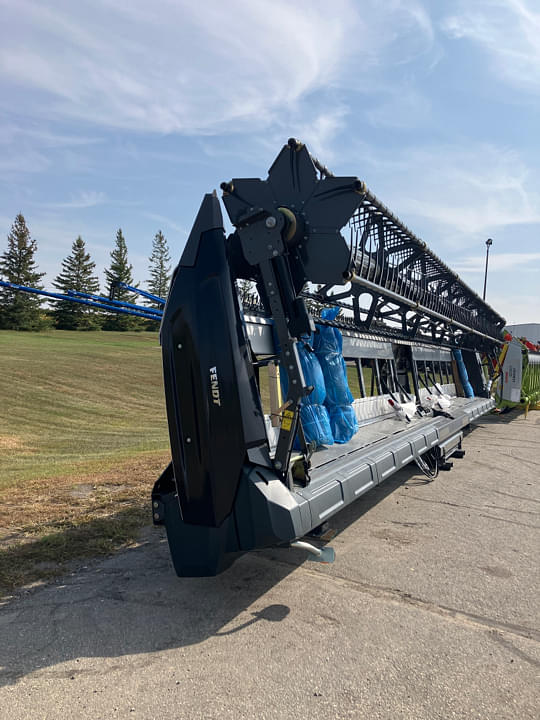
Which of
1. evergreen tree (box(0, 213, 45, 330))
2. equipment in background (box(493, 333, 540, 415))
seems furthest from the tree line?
equipment in background (box(493, 333, 540, 415))

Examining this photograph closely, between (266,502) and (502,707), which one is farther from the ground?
(266,502)

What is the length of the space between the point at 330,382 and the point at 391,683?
351 cm

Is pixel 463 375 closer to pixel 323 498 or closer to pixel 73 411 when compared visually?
pixel 323 498

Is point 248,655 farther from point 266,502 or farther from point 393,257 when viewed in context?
point 393,257

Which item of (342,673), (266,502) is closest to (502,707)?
(342,673)

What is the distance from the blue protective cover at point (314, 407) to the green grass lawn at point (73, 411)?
3519mm

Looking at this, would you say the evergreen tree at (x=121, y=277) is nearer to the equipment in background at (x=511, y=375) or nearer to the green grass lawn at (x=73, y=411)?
the green grass lawn at (x=73, y=411)

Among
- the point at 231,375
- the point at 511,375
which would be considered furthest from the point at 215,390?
the point at 511,375

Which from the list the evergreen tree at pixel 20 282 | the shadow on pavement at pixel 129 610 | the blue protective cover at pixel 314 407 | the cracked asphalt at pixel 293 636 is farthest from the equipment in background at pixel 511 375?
the evergreen tree at pixel 20 282

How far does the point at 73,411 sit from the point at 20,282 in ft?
134

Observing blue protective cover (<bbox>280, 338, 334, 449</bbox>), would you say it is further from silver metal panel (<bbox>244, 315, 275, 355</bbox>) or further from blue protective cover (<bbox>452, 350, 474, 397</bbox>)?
blue protective cover (<bbox>452, 350, 474, 397</bbox>)

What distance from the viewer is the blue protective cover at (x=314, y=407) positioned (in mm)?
4988

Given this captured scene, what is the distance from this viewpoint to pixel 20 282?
165 ft

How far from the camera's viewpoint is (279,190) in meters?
3.78
